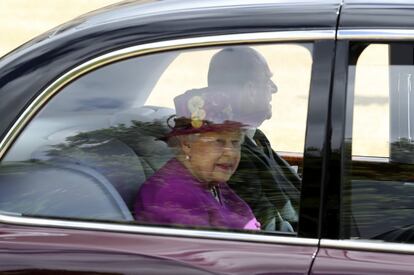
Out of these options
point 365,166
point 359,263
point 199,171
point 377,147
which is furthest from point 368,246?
point 199,171

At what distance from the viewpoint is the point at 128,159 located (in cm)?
248

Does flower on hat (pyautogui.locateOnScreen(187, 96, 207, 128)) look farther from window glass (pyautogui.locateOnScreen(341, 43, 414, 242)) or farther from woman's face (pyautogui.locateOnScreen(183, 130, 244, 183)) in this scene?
window glass (pyautogui.locateOnScreen(341, 43, 414, 242))

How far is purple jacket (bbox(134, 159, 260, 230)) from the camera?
2.40 m

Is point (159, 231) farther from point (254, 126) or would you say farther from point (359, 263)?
point (359, 263)

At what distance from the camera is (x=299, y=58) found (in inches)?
94.3

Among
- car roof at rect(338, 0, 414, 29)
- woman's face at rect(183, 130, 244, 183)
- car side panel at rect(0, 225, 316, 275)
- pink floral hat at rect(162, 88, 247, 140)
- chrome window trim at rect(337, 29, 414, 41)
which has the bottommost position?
car side panel at rect(0, 225, 316, 275)

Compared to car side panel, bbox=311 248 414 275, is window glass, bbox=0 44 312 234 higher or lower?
higher

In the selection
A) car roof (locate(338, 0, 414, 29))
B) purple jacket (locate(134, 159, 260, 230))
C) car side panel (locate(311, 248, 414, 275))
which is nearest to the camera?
car side panel (locate(311, 248, 414, 275))

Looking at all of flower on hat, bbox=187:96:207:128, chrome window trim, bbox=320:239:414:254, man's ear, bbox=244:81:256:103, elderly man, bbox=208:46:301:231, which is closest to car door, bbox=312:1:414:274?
chrome window trim, bbox=320:239:414:254

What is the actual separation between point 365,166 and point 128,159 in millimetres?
614

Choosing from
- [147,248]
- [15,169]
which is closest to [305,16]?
[147,248]

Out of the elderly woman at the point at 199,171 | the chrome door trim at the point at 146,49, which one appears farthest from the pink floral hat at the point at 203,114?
the chrome door trim at the point at 146,49

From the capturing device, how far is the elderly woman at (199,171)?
242 cm

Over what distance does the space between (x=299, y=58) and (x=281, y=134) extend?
417mm
